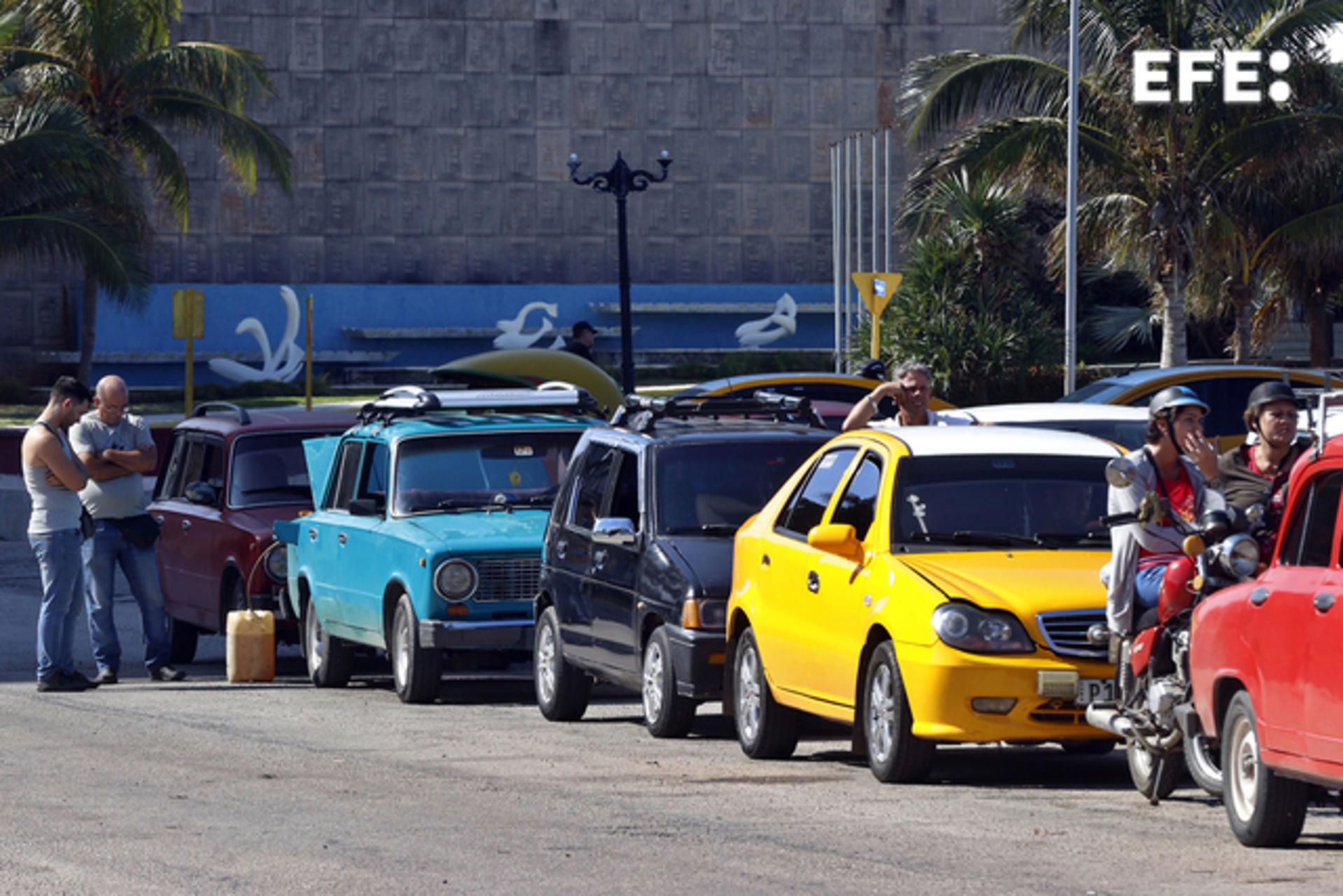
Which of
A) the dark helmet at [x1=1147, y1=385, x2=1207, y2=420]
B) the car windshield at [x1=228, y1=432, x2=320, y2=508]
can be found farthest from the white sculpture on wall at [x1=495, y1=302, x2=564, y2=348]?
the dark helmet at [x1=1147, y1=385, x2=1207, y2=420]

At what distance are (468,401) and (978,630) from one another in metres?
7.16

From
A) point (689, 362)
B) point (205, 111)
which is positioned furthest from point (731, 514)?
point (689, 362)

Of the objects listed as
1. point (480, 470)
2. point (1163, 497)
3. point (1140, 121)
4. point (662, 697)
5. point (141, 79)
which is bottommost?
point (662, 697)

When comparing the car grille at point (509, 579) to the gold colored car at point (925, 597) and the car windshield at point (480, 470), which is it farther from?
the gold colored car at point (925, 597)

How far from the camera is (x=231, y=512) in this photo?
1655 centimetres

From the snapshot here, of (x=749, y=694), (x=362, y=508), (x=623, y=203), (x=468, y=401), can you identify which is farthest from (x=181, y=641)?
(x=623, y=203)

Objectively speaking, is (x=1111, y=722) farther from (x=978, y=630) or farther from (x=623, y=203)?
(x=623, y=203)

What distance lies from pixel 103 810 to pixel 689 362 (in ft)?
166

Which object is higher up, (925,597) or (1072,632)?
(925,597)

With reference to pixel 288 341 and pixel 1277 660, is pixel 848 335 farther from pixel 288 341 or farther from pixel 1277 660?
pixel 1277 660

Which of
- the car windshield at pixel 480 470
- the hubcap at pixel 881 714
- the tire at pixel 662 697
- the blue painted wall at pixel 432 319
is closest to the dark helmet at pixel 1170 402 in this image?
the hubcap at pixel 881 714

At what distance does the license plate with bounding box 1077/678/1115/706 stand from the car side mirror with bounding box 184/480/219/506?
346 inches

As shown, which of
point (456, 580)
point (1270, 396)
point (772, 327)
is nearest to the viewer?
point (1270, 396)

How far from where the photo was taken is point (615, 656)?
12.3 m
